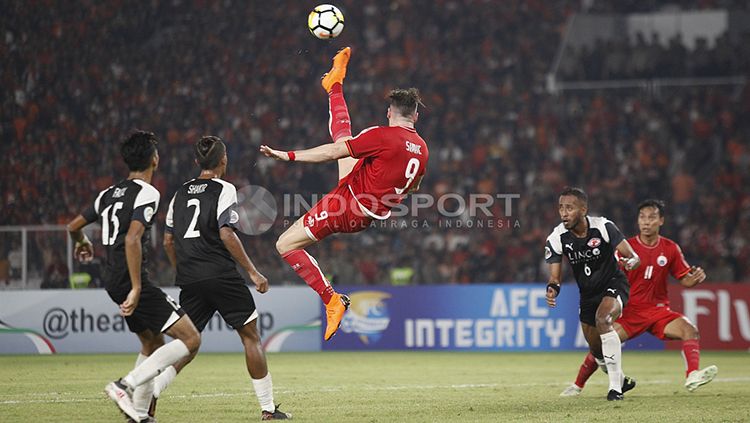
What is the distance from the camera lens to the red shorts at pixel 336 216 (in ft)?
30.4

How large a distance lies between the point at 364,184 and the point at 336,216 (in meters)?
0.38

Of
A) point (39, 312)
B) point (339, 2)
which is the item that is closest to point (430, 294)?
point (39, 312)

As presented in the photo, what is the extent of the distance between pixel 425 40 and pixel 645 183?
7.19m

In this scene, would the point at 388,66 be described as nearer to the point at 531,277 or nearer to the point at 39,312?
the point at 531,277

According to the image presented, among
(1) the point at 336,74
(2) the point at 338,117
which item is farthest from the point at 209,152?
(1) the point at 336,74

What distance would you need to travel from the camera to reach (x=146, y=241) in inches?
300

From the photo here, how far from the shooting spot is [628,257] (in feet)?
32.0

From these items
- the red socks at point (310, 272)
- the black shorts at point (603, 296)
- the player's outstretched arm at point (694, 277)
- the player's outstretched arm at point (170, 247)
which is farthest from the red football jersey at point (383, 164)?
the player's outstretched arm at point (694, 277)

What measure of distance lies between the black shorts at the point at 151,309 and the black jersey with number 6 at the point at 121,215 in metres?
0.05

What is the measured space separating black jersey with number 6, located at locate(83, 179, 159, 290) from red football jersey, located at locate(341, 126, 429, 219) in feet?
7.04

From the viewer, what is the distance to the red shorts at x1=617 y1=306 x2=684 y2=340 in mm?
10633

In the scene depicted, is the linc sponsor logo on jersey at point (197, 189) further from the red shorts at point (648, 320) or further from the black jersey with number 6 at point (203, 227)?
the red shorts at point (648, 320)

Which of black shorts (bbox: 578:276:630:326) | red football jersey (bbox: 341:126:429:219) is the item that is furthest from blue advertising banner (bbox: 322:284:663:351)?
red football jersey (bbox: 341:126:429:219)

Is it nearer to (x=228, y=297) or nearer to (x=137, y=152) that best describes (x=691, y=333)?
(x=228, y=297)
